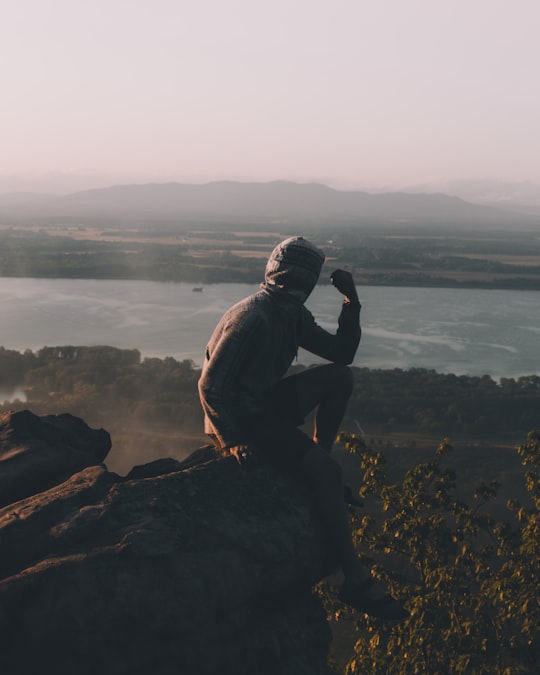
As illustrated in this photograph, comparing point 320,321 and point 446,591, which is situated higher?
point 446,591

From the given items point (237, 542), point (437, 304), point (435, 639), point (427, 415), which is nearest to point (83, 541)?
point (237, 542)

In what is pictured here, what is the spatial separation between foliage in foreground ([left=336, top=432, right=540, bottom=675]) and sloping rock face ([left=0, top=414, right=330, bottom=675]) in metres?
2.39

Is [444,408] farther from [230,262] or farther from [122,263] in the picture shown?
[122,263]

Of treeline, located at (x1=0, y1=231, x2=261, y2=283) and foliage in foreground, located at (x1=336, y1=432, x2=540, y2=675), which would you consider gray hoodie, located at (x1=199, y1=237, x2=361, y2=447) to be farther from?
treeline, located at (x1=0, y1=231, x2=261, y2=283)

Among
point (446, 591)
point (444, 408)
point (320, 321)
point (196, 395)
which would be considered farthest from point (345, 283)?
point (320, 321)

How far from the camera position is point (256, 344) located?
4.48 m

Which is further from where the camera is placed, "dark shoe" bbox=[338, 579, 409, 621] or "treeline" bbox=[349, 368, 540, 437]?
"treeline" bbox=[349, 368, 540, 437]

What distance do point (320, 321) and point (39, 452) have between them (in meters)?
50.1

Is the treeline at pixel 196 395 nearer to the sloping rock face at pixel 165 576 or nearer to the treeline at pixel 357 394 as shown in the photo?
the treeline at pixel 357 394

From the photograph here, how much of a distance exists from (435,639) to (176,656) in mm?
3637

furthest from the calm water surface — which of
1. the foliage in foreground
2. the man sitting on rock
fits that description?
the man sitting on rock

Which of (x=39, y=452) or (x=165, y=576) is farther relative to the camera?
(x=39, y=452)

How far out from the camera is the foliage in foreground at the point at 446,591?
655 cm

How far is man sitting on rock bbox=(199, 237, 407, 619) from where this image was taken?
444cm
